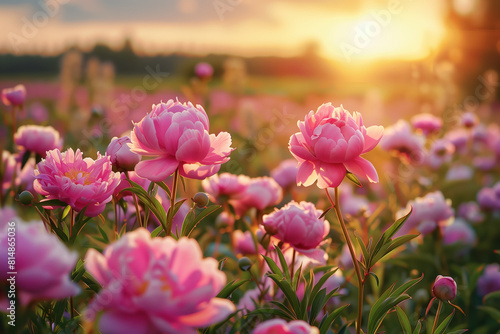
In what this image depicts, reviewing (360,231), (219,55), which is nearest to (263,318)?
(360,231)

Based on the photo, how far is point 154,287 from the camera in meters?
0.49

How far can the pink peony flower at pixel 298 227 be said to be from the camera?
101 centimetres

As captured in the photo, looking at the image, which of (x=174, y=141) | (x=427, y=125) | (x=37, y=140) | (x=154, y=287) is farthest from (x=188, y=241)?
(x=427, y=125)

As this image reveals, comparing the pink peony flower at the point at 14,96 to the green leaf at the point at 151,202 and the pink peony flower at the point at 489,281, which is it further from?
the pink peony flower at the point at 489,281

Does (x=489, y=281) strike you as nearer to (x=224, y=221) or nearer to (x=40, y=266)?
(x=224, y=221)

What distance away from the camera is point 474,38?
11.0m

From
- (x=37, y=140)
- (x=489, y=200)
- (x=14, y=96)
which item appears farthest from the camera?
(x=489, y=200)

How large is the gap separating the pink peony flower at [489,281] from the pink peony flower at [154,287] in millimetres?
1501

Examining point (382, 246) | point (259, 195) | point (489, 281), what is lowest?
point (489, 281)

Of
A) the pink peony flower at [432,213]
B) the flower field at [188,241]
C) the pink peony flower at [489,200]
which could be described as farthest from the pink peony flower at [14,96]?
the pink peony flower at [489,200]

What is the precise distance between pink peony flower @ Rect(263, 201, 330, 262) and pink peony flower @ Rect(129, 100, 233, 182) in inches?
8.6

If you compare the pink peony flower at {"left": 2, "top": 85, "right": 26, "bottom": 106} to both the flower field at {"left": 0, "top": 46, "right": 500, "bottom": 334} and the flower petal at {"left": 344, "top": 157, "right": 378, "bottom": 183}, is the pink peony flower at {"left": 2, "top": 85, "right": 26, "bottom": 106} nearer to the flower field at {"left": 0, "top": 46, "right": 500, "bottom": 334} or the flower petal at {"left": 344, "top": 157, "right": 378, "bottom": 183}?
the flower field at {"left": 0, "top": 46, "right": 500, "bottom": 334}

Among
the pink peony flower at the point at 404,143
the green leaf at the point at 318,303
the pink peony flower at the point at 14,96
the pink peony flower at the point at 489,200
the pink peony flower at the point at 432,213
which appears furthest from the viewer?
the pink peony flower at the point at 489,200

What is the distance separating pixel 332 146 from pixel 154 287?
473 millimetres
